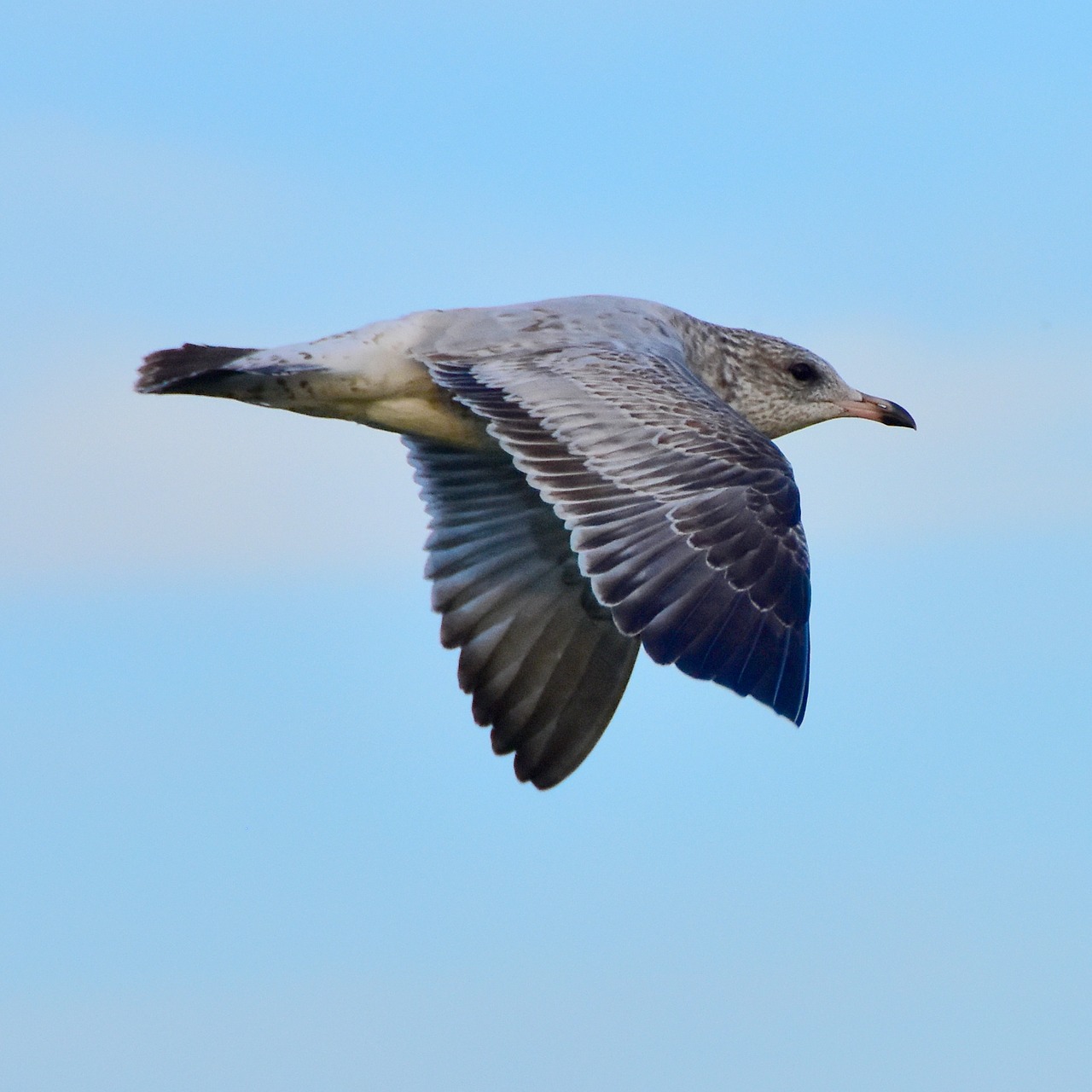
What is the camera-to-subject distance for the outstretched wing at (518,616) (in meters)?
9.52

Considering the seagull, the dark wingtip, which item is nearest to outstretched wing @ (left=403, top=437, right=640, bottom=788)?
the seagull

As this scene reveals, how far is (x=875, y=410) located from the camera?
10875 mm

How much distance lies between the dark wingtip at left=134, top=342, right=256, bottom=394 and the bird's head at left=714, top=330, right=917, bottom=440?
2776 mm

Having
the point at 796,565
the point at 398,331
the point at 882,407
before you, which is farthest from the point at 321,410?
the point at 882,407

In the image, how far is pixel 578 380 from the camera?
27.7ft

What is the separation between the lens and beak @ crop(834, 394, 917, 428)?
10820 mm

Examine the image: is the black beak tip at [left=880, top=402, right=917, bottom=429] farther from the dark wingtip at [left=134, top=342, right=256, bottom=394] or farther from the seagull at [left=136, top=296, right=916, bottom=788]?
the dark wingtip at [left=134, top=342, right=256, bottom=394]

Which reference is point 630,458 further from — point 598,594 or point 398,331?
point 398,331

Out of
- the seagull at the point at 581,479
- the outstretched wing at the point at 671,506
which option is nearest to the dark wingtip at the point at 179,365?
the seagull at the point at 581,479

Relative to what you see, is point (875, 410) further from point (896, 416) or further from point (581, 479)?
point (581, 479)

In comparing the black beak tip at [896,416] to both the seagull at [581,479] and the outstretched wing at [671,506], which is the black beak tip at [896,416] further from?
the outstretched wing at [671,506]

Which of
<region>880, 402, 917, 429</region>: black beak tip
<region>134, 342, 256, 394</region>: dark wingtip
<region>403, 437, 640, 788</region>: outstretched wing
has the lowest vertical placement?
<region>403, 437, 640, 788</region>: outstretched wing

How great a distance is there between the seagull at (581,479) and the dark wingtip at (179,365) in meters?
0.01

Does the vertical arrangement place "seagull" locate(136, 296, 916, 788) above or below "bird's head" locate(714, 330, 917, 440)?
below
